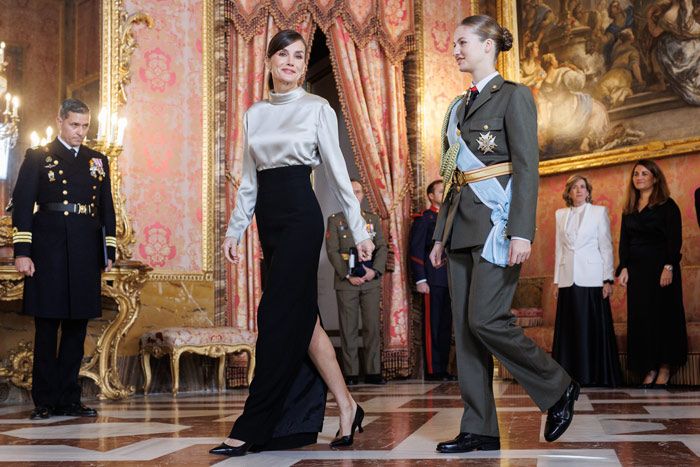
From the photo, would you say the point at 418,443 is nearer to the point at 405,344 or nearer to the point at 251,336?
the point at 251,336

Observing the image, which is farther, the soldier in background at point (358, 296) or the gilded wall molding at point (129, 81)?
the soldier in background at point (358, 296)

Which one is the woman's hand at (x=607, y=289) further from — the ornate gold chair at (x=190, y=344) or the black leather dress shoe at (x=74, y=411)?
the black leather dress shoe at (x=74, y=411)

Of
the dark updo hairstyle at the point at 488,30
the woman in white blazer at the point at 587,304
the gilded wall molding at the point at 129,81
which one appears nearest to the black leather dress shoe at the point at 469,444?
the dark updo hairstyle at the point at 488,30

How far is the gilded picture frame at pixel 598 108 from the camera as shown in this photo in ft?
23.7

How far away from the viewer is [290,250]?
10.1 feet

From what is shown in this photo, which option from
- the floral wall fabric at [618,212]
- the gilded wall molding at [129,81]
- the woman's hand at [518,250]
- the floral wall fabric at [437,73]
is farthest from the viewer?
the floral wall fabric at [437,73]

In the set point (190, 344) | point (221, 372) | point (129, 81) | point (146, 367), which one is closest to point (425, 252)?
point (221, 372)

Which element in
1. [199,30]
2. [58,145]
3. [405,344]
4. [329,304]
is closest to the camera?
[58,145]

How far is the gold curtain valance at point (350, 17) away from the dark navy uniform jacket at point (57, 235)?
2.83m

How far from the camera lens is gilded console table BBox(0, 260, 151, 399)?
19.3 ft

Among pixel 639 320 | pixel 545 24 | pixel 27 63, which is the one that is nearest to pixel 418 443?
pixel 639 320

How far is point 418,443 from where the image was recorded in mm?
3195

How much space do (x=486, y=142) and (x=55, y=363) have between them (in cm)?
285

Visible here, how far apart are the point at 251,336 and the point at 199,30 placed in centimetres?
252
